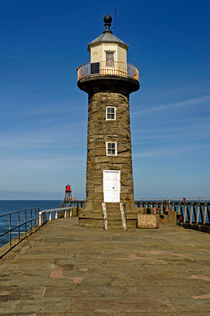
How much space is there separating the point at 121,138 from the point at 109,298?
14.7m

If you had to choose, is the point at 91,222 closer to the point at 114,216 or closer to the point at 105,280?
the point at 114,216

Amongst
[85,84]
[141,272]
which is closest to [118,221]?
[85,84]

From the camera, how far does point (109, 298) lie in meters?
5.80

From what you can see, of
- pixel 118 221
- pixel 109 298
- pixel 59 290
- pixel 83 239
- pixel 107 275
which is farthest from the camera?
pixel 118 221

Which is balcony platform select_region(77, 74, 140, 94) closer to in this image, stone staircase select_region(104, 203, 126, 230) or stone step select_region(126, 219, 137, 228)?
stone staircase select_region(104, 203, 126, 230)

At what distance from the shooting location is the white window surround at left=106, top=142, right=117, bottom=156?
19672mm

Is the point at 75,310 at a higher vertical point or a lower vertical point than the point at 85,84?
lower

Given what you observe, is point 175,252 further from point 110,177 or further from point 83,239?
point 110,177

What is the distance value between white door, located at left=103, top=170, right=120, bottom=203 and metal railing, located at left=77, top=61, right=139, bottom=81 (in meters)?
6.19

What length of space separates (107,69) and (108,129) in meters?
3.78

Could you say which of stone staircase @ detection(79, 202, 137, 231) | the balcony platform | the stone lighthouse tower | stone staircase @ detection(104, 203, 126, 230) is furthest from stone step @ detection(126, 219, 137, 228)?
the balcony platform

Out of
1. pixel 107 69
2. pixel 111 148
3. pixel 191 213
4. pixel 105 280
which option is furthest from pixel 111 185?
pixel 105 280

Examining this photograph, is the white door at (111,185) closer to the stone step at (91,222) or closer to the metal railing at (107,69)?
the stone step at (91,222)

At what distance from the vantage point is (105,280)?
23.0 ft
